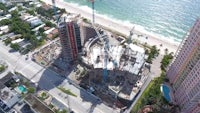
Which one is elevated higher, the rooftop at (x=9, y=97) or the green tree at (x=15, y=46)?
the green tree at (x=15, y=46)

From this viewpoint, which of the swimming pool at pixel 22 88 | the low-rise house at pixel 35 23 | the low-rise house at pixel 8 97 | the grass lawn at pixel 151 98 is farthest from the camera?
the low-rise house at pixel 35 23

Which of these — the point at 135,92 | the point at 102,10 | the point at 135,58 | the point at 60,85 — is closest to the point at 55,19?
the point at 102,10

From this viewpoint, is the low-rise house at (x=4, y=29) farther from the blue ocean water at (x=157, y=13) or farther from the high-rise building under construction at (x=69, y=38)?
the blue ocean water at (x=157, y=13)

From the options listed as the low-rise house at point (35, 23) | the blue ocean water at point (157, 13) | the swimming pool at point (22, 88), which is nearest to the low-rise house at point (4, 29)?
the low-rise house at point (35, 23)

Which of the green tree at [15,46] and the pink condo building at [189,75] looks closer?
the pink condo building at [189,75]

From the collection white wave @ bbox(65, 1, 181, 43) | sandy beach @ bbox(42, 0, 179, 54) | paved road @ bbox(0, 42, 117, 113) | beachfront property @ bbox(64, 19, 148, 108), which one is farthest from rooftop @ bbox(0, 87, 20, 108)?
white wave @ bbox(65, 1, 181, 43)

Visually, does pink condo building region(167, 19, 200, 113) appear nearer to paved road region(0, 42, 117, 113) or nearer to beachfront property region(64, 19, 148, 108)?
beachfront property region(64, 19, 148, 108)

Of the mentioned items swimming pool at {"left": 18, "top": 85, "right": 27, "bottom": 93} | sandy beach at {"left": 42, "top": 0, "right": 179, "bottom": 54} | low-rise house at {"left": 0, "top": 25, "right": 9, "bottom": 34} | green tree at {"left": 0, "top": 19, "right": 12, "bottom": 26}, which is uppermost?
sandy beach at {"left": 42, "top": 0, "right": 179, "bottom": 54}
